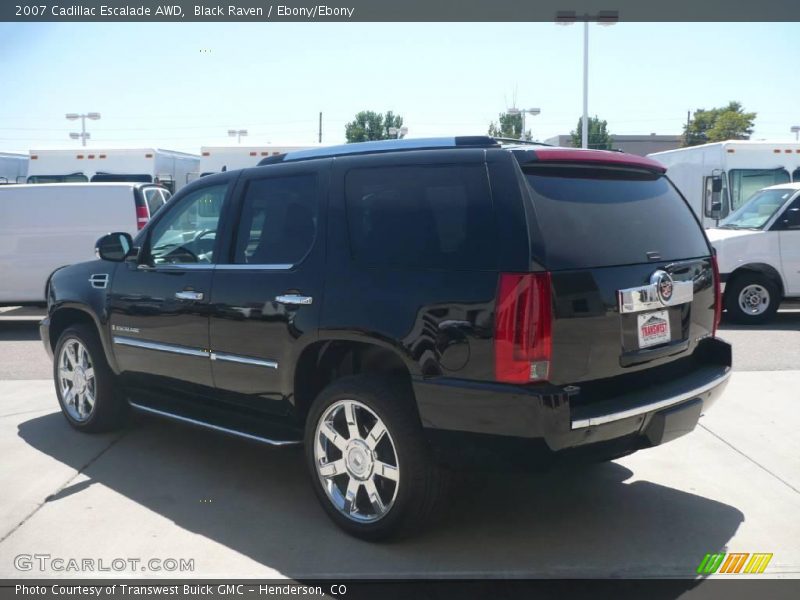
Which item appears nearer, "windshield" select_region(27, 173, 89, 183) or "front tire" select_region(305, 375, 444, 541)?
"front tire" select_region(305, 375, 444, 541)

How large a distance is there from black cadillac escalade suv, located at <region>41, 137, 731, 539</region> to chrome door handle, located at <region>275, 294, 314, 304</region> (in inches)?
0.4

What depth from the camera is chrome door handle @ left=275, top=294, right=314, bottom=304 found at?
434cm

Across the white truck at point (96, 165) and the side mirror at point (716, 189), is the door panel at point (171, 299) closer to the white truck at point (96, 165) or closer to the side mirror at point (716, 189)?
the side mirror at point (716, 189)

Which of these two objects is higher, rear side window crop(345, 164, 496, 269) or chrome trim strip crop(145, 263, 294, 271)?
rear side window crop(345, 164, 496, 269)

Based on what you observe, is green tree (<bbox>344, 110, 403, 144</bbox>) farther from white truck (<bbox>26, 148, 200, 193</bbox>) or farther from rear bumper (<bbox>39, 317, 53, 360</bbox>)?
rear bumper (<bbox>39, 317, 53, 360</bbox>)

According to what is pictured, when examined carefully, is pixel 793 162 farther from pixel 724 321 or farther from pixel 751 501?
pixel 751 501

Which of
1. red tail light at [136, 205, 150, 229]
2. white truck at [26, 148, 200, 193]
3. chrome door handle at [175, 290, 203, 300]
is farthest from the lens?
white truck at [26, 148, 200, 193]

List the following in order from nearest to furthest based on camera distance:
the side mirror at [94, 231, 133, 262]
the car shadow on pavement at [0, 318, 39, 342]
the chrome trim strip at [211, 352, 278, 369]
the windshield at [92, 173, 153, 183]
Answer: the chrome trim strip at [211, 352, 278, 369] < the side mirror at [94, 231, 133, 262] < the car shadow on pavement at [0, 318, 39, 342] < the windshield at [92, 173, 153, 183]

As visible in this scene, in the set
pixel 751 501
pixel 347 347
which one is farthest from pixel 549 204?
pixel 751 501

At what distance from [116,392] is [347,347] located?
2.45m

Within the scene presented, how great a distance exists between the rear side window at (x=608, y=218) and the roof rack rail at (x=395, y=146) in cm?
34

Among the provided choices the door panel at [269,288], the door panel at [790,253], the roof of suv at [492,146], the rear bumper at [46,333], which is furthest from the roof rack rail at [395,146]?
the door panel at [790,253]

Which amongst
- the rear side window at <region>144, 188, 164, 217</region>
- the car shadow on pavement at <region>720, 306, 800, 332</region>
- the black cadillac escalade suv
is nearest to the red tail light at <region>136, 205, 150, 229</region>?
the rear side window at <region>144, 188, 164, 217</region>

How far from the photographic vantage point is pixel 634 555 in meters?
3.96
